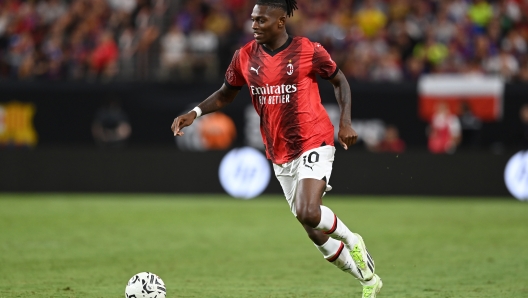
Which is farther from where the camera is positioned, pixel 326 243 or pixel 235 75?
pixel 235 75

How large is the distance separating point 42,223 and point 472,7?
13.2 metres

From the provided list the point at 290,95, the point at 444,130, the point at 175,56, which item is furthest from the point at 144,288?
the point at 175,56

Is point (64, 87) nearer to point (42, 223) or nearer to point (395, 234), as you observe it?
point (42, 223)

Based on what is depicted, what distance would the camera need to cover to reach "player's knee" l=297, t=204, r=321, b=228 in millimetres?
7016

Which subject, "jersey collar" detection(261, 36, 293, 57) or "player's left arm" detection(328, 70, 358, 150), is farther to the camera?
"jersey collar" detection(261, 36, 293, 57)

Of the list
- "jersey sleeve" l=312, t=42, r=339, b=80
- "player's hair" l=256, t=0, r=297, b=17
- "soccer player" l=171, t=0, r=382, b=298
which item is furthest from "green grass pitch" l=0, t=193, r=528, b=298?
"player's hair" l=256, t=0, r=297, b=17

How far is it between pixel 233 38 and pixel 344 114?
14953 millimetres

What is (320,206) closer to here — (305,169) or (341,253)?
(305,169)

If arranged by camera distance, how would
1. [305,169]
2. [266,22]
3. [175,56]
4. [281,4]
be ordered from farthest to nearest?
[175,56], [281,4], [266,22], [305,169]

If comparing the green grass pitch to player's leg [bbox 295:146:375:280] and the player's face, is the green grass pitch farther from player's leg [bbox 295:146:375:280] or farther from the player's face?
the player's face

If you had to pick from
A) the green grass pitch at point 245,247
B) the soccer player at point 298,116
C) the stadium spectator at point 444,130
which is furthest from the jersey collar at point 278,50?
the stadium spectator at point 444,130

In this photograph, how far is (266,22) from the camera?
741 cm

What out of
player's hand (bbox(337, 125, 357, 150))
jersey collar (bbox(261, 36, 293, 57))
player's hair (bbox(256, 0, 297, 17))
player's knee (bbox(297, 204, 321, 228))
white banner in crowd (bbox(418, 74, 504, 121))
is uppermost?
player's hair (bbox(256, 0, 297, 17))

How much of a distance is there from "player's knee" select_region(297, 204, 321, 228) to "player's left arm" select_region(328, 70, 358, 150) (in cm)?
59
